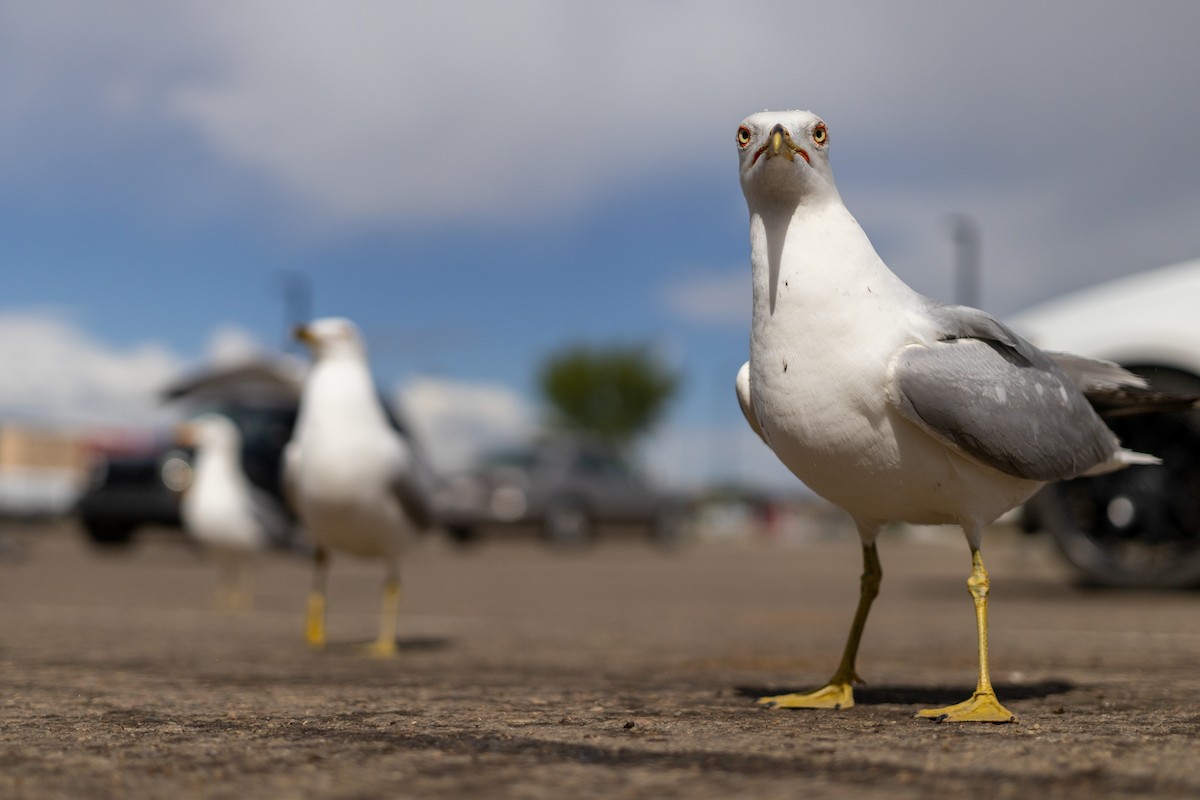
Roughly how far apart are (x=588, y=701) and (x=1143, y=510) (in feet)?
17.9

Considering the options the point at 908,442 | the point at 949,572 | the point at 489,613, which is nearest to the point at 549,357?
the point at 949,572

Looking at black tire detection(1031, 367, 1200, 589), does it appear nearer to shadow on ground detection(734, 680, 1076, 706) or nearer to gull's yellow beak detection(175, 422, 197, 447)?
shadow on ground detection(734, 680, 1076, 706)

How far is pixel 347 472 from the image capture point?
251 inches

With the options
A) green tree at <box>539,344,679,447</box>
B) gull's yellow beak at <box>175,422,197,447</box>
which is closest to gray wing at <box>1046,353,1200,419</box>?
gull's yellow beak at <box>175,422,197,447</box>

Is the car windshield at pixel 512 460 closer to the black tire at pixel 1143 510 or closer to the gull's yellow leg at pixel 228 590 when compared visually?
the gull's yellow leg at pixel 228 590

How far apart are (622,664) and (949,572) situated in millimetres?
10204

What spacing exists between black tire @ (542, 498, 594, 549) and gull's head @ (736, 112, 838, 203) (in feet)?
62.2

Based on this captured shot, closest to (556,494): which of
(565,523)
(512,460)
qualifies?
(565,523)

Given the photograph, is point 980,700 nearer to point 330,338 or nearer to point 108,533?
point 330,338

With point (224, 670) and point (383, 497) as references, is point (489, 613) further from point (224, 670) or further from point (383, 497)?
point (224, 670)

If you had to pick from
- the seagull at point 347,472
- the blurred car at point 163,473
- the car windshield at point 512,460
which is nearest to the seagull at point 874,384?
the seagull at point 347,472

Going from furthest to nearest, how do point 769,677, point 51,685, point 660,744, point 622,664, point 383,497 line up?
point 383,497 < point 622,664 < point 769,677 < point 51,685 < point 660,744

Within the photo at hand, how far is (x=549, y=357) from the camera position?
247ft

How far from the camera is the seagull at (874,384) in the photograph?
10.9 feet
